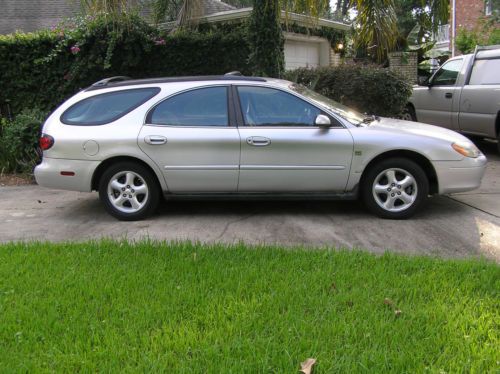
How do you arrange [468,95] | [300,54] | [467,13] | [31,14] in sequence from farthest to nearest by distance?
[467,13] → [31,14] → [300,54] → [468,95]

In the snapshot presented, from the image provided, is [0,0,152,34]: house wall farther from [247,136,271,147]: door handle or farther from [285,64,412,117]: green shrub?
[247,136,271,147]: door handle

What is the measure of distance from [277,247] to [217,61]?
685 centimetres

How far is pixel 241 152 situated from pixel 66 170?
2.05m

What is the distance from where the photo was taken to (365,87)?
9656 millimetres

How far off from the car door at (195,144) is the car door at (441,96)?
20.4 ft

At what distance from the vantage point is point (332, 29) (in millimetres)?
14953

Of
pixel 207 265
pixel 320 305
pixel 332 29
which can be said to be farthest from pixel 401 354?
pixel 332 29

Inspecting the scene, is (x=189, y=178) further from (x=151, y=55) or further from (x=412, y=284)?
(x=151, y=55)

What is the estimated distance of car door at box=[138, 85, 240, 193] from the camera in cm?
587

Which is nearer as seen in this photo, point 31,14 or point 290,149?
point 290,149

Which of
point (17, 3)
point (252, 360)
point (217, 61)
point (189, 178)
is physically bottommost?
point (252, 360)

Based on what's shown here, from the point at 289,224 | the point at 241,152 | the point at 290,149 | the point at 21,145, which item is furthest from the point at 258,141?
the point at 21,145

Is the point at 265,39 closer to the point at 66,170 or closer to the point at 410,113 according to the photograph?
the point at 410,113

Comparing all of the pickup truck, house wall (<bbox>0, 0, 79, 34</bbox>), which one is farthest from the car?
house wall (<bbox>0, 0, 79, 34</bbox>)
